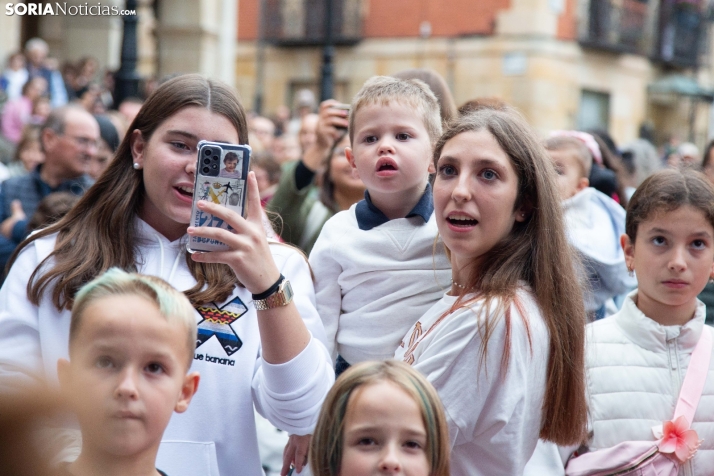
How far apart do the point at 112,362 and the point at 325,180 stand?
3013mm

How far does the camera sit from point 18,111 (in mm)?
11562

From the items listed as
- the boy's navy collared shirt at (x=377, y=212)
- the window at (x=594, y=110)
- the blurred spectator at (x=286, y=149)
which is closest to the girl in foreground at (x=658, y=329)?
the boy's navy collared shirt at (x=377, y=212)

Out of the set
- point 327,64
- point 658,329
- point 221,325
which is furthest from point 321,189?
point 327,64

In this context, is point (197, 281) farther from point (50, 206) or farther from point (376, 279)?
point (50, 206)

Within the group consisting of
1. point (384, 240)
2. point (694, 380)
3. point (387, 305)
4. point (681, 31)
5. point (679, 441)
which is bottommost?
point (679, 441)

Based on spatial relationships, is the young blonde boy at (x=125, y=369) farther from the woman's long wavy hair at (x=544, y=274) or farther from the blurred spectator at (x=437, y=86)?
the blurred spectator at (x=437, y=86)

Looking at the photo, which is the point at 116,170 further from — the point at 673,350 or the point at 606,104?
the point at 606,104

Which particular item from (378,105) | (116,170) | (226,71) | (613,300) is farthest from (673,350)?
(226,71)

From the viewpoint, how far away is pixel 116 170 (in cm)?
304

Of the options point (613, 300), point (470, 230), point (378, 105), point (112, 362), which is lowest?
point (613, 300)

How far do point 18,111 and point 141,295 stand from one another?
10126mm

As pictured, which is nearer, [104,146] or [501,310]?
[501,310]

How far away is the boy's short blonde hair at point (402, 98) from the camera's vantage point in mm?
3416

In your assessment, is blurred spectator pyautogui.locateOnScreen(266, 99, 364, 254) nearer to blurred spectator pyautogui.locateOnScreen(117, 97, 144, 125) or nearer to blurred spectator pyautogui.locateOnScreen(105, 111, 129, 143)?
blurred spectator pyautogui.locateOnScreen(105, 111, 129, 143)
